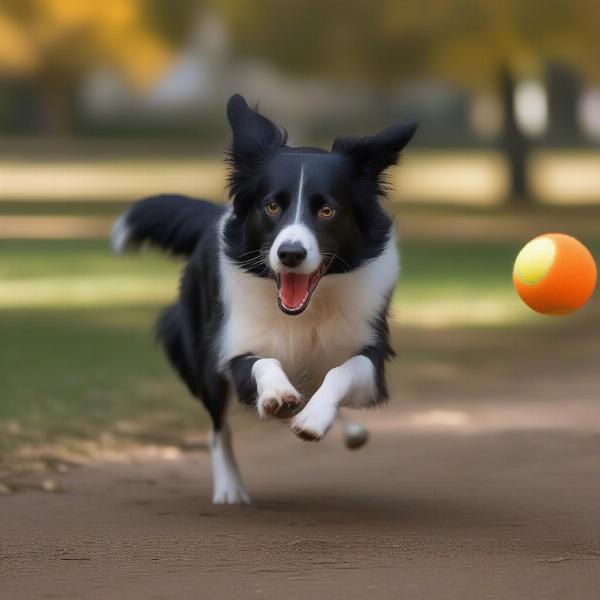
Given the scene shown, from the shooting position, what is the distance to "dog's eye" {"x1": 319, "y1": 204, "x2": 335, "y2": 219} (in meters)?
7.38

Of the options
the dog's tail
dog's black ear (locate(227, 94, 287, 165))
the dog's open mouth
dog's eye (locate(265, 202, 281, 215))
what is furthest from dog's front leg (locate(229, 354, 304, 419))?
the dog's tail

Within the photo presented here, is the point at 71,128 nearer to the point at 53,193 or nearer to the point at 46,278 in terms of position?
the point at 53,193

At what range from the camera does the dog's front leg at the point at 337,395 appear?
275 inches

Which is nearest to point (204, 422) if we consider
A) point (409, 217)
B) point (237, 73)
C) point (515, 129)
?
point (409, 217)

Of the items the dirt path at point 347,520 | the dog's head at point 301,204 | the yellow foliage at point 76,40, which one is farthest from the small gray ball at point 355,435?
the yellow foliage at point 76,40

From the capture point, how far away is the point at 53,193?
136ft

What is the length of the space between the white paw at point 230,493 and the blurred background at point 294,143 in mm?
1277

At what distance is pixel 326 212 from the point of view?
739 centimetres

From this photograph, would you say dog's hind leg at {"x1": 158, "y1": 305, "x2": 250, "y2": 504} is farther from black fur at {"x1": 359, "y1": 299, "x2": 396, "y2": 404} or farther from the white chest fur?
black fur at {"x1": 359, "y1": 299, "x2": 396, "y2": 404}

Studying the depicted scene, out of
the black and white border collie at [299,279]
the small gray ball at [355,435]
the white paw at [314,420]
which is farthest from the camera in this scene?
the small gray ball at [355,435]

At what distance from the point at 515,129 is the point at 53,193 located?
12.1 metres

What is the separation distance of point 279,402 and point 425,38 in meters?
26.4

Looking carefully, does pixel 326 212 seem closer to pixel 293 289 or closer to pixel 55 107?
pixel 293 289

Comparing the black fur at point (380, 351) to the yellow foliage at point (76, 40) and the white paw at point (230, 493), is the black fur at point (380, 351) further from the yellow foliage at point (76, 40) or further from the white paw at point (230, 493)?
the yellow foliage at point (76, 40)
